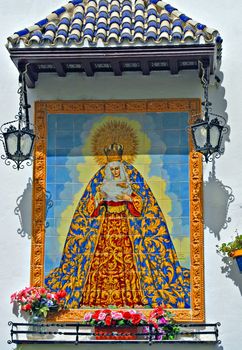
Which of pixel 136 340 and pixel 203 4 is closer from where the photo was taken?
pixel 136 340

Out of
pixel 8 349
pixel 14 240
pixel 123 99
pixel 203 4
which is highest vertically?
pixel 203 4

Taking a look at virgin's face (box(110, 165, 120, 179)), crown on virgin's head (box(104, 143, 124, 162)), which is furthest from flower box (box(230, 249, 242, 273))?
crown on virgin's head (box(104, 143, 124, 162))

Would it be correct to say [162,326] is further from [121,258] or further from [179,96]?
[179,96]

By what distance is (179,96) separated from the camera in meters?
15.7

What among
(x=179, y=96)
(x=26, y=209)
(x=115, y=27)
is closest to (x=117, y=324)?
(x=26, y=209)

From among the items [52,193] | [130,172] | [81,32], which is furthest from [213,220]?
[81,32]

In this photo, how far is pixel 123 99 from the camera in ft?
51.8

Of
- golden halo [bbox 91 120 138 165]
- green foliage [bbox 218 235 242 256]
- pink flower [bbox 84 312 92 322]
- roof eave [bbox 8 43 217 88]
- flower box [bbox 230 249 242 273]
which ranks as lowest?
pink flower [bbox 84 312 92 322]

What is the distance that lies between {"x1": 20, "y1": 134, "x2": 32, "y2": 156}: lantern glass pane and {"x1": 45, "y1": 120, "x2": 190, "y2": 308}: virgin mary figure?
4.03 feet

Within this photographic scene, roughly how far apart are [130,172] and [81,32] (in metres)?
2.33

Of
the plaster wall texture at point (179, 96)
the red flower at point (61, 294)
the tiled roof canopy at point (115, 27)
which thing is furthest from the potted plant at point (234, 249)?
the tiled roof canopy at point (115, 27)

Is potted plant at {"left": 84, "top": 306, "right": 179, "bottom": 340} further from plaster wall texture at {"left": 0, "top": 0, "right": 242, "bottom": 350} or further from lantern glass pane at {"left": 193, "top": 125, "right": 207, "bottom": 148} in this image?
lantern glass pane at {"left": 193, "top": 125, "right": 207, "bottom": 148}

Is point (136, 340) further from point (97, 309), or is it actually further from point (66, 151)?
point (66, 151)

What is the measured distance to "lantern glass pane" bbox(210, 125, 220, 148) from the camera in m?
14.6
